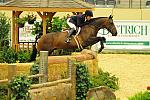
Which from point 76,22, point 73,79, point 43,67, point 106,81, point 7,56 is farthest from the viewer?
point 76,22

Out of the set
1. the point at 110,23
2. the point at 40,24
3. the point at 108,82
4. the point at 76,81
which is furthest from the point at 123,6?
the point at 76,81

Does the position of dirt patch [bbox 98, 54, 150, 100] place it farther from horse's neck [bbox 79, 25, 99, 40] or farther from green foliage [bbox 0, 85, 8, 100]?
green foliage [bbox 0, 85, 8, 100]

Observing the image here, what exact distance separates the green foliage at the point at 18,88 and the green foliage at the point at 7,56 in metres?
7.79

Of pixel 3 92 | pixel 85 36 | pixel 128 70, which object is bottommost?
pixel 128 70

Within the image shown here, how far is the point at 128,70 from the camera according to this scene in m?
23.5

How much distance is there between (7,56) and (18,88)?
847 centimetres

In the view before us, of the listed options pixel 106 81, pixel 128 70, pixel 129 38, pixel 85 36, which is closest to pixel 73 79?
A: pixel 106 81

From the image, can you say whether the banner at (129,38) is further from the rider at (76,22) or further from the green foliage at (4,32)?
the rider at (76,22)

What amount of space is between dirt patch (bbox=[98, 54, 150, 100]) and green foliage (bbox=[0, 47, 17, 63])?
370cm

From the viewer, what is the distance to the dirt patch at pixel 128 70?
1802cm

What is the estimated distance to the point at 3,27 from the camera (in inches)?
839

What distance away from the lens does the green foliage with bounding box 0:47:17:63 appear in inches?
754

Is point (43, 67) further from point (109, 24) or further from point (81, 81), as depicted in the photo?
point (109, 24)

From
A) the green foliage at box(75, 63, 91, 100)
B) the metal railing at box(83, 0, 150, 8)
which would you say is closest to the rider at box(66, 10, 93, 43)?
the green foliage at box(75, 63, 91, 100)
